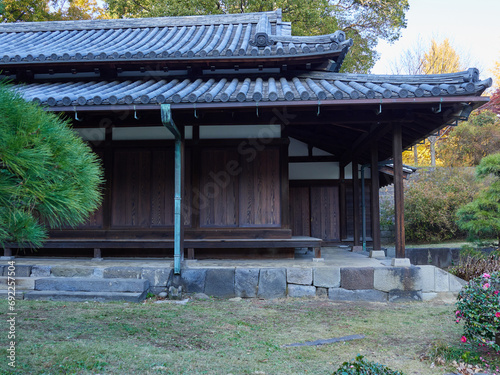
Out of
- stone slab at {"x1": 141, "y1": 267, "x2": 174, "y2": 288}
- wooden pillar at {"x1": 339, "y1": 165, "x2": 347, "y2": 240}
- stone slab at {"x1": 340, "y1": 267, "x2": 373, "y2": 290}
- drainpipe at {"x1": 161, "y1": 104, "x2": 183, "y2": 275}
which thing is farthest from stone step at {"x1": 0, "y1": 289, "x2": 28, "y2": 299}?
wooden pillar at {"x1": 339, "y1": 165, "x2": 347, "y2": 240}

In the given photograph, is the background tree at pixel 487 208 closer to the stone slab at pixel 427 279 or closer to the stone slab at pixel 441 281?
the stone slab at pixel 441 281

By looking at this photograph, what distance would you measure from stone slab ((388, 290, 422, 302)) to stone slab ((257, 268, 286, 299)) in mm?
1637

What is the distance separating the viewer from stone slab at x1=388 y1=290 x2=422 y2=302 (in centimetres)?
609

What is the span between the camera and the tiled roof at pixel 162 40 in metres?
7.16

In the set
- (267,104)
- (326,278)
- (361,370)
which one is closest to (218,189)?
(267,104)

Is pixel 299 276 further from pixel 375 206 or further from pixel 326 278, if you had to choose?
pixel 375 206

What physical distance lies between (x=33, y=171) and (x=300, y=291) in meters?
4.79

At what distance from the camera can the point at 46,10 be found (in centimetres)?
1972

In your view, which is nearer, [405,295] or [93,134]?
[405,295]

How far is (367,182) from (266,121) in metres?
5.68

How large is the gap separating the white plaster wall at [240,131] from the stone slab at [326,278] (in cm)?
260

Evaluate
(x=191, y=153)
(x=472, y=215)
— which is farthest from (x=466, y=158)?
(x=191, y=153)

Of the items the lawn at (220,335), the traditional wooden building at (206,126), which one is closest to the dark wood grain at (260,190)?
the traditional wooden building at (206,126)

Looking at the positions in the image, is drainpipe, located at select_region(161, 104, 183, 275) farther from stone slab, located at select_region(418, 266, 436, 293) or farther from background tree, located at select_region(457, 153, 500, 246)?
background tree, located at select_region(457, 153, 500, 246)
